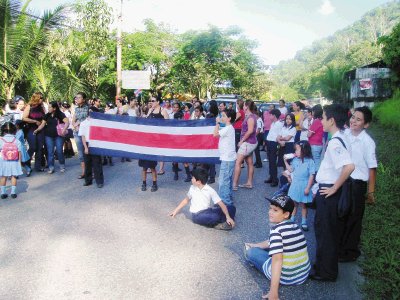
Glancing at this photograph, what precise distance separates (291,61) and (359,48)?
123 meters

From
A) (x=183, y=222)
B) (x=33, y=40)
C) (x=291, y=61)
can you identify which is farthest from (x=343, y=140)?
(x=291, y=61)

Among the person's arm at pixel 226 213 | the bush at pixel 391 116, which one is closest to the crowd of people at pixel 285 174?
the person's arm at pixel 226 213

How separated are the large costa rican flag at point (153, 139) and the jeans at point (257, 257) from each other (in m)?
3.04

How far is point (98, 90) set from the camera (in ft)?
74.9

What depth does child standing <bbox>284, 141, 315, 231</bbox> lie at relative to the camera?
5375mm

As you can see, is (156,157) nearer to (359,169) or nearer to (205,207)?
(205,207)

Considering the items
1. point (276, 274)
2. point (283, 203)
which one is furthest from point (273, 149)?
point (276, 274)

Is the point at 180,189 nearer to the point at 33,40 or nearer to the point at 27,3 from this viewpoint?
the point at 33,40

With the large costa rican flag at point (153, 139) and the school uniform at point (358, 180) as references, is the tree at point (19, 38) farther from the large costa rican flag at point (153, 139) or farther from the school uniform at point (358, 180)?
the school uniform at point (358, 180)

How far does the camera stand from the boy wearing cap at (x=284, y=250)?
3.29 metres

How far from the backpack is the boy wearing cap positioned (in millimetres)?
5259

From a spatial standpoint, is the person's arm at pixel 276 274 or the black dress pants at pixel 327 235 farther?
the black dress pants at pixel 327 235

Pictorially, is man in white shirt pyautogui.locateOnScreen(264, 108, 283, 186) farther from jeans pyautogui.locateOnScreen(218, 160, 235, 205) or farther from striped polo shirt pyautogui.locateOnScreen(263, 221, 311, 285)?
striped polo shirt pyautogui.locateOnScreen(263, 221, 311, 285)

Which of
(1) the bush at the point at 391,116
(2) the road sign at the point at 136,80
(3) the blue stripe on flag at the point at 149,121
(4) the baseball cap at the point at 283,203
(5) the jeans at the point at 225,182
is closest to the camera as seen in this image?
(4) the baseball cap at the point at 283,203
